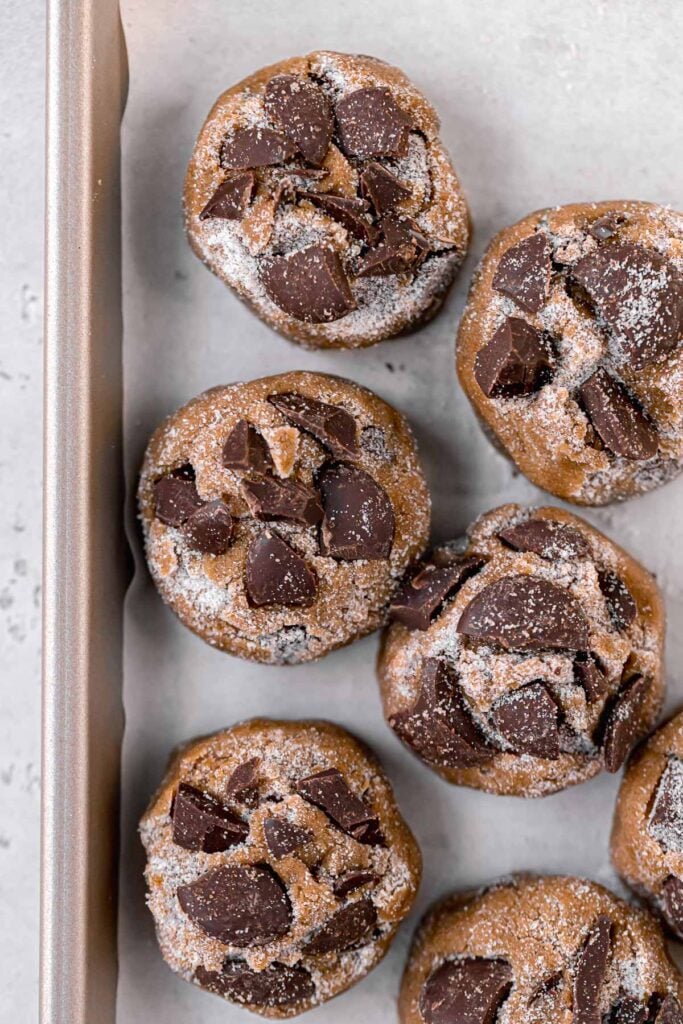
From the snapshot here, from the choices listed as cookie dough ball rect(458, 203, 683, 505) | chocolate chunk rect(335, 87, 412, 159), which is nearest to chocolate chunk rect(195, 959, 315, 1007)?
cookie dough ball rect(458, 203, 683, 505)

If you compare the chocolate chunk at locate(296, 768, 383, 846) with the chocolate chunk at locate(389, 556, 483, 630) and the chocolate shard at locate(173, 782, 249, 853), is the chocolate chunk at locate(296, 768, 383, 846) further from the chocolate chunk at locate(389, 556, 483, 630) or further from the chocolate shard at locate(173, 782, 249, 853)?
the chocolate chunk at locate(389, 556, 483, 630)

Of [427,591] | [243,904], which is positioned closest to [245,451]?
[427,591]

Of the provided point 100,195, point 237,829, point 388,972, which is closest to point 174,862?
point 237,829

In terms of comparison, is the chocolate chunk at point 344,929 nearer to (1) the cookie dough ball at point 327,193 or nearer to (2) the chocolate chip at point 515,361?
(2) the chocolate chip at point 515,361

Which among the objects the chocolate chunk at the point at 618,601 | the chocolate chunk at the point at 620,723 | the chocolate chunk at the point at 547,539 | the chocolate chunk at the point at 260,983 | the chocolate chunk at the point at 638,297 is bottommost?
the chocolate chunk at the point at 260,983

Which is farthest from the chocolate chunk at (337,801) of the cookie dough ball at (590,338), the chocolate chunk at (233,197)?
the chocolate chunk at (233,197)

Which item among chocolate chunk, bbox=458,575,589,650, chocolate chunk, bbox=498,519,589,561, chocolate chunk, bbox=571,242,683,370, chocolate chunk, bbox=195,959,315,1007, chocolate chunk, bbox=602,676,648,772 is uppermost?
chocolate chunk, bbox=571,242,683,370

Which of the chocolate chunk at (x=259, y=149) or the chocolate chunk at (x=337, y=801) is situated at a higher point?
the chocolate chunk at (x=259, y=149)

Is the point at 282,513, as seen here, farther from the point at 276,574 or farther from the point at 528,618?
the point at 528,618
